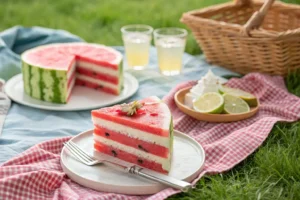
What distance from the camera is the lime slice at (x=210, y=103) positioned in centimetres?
295

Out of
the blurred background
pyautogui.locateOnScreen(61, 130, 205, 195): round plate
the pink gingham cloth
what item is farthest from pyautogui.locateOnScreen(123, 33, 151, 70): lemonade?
pyautogui.locateOnScreen(61, 130, 205, 195): round plate

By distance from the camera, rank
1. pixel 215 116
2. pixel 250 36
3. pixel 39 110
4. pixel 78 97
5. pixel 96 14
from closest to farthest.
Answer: pixel 215 116 < pixel 39 110 < pixel 78 97 < pixel 250 36 < pixel 96 14

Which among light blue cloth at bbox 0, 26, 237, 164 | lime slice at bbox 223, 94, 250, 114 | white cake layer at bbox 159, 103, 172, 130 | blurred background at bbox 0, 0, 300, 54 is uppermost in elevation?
white cake layer at bbox 159, 103, 172, 130

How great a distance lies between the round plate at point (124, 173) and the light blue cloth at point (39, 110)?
262 millimetres

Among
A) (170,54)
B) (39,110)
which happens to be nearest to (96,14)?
(170,54)

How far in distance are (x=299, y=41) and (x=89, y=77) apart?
111 cm

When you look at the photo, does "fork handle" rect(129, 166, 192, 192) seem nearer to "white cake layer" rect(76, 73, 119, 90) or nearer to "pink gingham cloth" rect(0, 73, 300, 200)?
"pink gingham cloth" rect(0, 73, 300, 200)

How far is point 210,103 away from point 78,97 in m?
0.70

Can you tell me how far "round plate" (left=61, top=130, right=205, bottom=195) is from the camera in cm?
228

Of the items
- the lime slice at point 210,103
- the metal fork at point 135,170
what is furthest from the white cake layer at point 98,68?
the metal fork at point 135,170

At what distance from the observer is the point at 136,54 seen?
3695mm

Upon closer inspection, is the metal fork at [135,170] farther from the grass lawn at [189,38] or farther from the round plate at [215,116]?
the round plate at [215,116]

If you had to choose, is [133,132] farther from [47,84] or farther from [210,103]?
[47,84]

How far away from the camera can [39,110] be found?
3.12 meters
